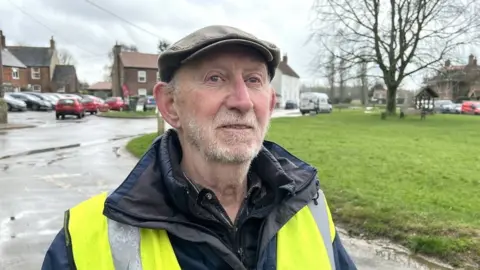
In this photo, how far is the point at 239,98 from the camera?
1.72 meters

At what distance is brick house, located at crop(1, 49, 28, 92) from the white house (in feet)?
143

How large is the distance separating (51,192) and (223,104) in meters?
7.40

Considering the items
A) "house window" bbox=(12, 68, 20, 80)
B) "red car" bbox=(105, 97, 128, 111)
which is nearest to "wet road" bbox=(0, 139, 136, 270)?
"red car" bbox=(105, 97, 128, 111)

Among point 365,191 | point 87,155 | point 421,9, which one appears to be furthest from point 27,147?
point 421,9

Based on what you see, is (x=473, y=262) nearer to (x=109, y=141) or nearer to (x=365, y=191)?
(x=365, y=191)

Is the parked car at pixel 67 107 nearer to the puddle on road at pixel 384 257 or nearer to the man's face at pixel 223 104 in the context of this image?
the puddle on road at pixel 384 257

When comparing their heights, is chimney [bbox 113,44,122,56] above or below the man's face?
above

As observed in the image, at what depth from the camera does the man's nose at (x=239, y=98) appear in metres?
1.71

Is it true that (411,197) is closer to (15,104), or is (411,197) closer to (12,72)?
(15,104)

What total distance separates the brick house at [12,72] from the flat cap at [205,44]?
6402cm

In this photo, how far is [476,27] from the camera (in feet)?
114

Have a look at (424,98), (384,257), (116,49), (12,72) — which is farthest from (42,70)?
(384,257)

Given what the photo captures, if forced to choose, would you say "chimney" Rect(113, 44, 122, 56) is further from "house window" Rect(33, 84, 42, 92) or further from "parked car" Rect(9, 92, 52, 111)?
"parked car" Rect(9, 92, 52, 111)

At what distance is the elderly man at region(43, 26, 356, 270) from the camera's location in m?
1.49
